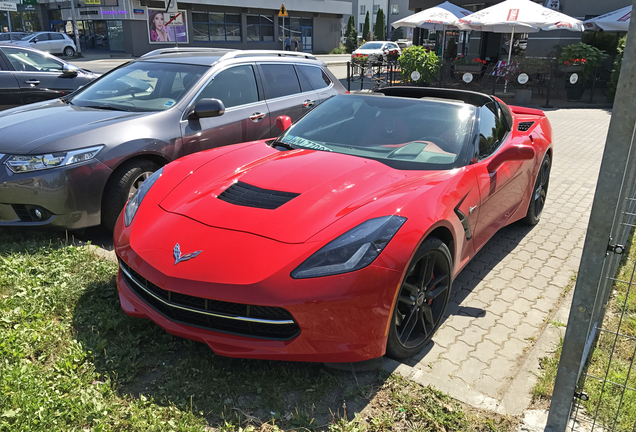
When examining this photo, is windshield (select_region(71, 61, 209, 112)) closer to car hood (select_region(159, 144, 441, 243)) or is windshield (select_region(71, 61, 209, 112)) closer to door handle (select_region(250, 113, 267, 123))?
door handle (select_region(250, 113, 267, 123))

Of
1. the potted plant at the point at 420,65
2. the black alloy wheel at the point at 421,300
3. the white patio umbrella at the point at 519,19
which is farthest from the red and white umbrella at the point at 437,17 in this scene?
the black alloy wheel at the point at 421,300

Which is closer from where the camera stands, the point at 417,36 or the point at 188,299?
the point at 188,299

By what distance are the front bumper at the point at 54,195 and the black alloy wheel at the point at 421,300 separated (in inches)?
115

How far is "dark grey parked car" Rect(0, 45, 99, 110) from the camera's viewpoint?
27.4 ft

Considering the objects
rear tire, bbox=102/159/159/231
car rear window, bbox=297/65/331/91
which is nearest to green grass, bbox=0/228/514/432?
rear tire, bbox=102/159/159/231

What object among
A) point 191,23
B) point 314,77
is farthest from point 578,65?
point 191,23

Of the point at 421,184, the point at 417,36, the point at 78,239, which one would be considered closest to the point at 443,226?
the point at 421,184

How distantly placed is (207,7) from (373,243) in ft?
133

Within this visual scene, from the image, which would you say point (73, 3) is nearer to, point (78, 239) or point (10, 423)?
point (78, 239)

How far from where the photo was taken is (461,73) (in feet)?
57.6

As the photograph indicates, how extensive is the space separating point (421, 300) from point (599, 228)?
1.14 meters

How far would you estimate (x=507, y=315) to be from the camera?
3.75 metres

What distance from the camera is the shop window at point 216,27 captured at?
39125mm

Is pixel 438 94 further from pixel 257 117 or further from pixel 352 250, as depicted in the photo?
pixel 352 250
